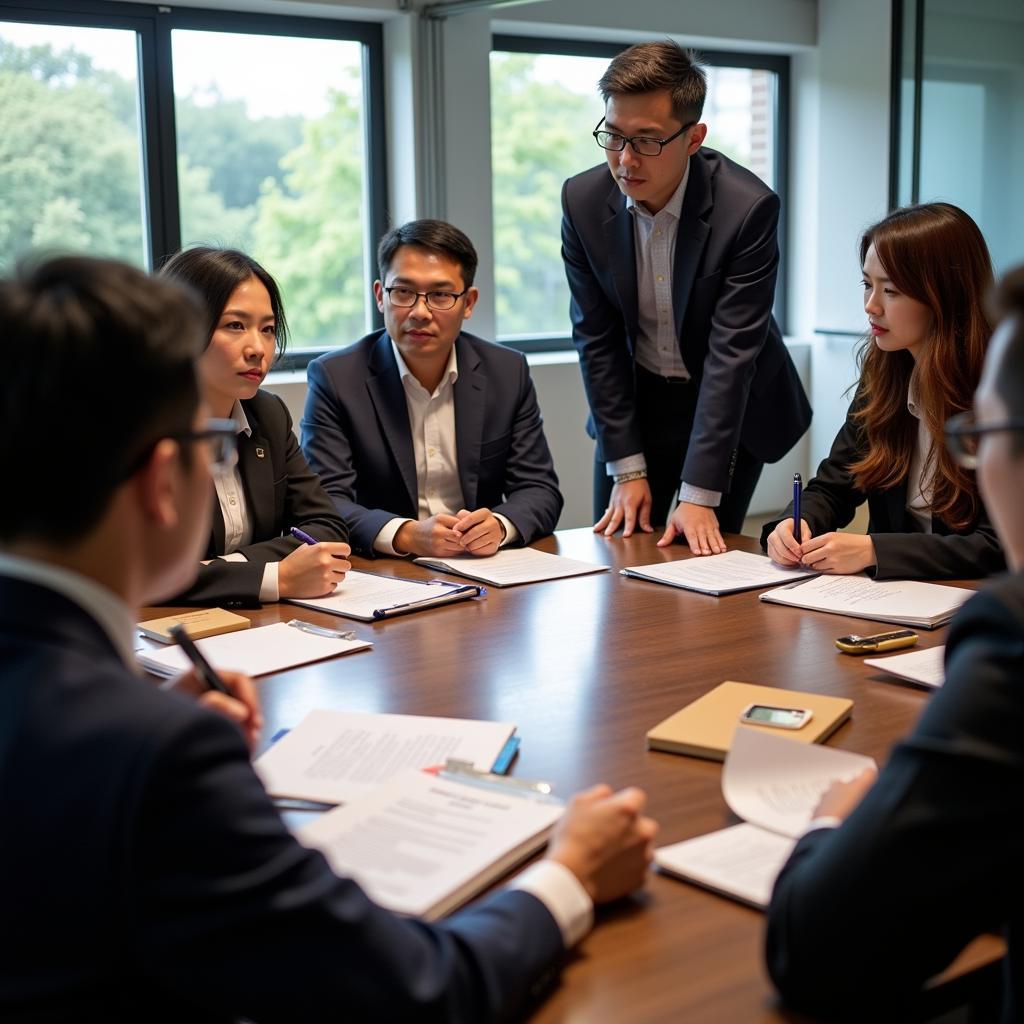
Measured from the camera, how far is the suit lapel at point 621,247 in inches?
130

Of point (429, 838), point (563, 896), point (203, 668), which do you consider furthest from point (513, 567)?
point (563, 896)

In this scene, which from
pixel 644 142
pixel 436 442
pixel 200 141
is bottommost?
pixel 436 442

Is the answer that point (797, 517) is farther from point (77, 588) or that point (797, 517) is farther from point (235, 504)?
point (77, 588)

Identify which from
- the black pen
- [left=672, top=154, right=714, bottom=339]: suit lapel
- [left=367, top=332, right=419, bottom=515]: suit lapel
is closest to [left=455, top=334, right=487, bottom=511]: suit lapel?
[left=367, top=332, right=419, bottom=515]: suit lapel

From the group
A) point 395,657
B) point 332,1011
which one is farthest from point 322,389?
point 332,1011

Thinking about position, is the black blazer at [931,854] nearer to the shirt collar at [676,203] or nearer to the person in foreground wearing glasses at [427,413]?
the person in foreground wearing glasses at [427,413]

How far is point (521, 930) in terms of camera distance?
3.53 ft

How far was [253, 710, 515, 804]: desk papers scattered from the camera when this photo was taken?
1471 mm

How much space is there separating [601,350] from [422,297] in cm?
56

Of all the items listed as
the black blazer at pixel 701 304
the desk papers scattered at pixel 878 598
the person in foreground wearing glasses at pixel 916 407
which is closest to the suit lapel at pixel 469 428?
the black blazer at pixel 701 304

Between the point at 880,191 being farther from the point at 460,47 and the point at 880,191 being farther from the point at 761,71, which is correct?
the point at 460,47

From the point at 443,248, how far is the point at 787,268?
384cm

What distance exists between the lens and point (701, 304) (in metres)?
3.29

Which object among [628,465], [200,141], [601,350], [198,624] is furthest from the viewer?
[200,141]
